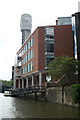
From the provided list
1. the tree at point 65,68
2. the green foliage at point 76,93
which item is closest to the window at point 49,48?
the tree at point 65,68

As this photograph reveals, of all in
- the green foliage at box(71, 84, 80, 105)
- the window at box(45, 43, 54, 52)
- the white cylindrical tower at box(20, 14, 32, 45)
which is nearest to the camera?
the green foliage at box(71, 84, 80, 105)

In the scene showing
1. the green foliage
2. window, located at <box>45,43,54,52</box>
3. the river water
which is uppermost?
window, located at <box>45,43,54,52</box>

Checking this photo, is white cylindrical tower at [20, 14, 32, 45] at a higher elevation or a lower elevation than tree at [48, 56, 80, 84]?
higher

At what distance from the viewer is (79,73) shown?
139 ft

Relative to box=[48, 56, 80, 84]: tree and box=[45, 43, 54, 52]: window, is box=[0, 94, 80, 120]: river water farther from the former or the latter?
box=[45, 43, 54, 52]: window

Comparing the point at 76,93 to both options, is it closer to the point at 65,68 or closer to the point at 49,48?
the point at 65,68

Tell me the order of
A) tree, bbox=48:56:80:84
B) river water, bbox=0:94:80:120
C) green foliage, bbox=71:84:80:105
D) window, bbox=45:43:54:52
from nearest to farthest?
river water, bbox=0:94:80:120, green foliage, bbox=71:84:80:105, tree, bbox=48:56:80:84, window, bbox=45:43:54:52

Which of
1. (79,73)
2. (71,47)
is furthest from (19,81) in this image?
(79,73)

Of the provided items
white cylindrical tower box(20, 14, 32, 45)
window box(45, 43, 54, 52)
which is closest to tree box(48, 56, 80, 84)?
window box(45, 43, 54, 52)

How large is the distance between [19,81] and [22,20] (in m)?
76.6

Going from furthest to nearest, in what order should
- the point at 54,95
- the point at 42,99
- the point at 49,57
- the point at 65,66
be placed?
the point at 49,57 < the point at 42,99 < the point at 54,95 < the point at 65,66

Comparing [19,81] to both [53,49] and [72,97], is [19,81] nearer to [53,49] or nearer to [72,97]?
[53,49]

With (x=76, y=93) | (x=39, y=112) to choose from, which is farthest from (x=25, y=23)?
(x=39, y=112)

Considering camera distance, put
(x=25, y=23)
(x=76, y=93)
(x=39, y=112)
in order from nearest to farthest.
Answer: (x=39, y=112) → (x=76, y=93) → (x=25, y=23)
